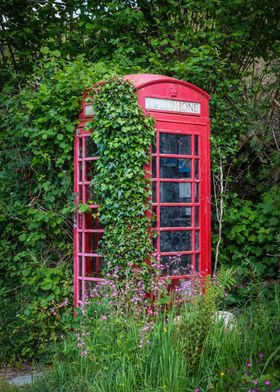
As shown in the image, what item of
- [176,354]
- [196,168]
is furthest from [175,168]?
[176,354]

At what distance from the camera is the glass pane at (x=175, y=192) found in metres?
6.49

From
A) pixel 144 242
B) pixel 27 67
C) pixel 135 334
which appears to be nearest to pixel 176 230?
pixel 144 242

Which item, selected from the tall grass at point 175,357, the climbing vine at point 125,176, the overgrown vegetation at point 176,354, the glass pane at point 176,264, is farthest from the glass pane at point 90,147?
the tall grass at point 175,357

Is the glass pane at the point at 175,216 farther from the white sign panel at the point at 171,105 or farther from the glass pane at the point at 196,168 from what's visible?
the white sign panel at the point at 171,105

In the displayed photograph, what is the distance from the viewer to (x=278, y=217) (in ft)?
24.0

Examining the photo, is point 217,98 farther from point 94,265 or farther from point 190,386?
point 190,386

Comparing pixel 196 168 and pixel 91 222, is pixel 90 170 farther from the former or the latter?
pixel 196 168

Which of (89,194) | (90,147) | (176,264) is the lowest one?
(176,264)

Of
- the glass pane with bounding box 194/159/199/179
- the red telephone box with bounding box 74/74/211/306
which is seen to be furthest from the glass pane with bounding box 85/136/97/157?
the glass pane with bounding box 194/159/199/179

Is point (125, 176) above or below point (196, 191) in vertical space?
above

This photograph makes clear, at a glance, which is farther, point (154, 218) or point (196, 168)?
point (196, 168)

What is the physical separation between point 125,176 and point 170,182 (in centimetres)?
64

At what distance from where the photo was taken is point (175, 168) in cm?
657

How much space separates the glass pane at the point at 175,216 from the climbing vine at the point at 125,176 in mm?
294
